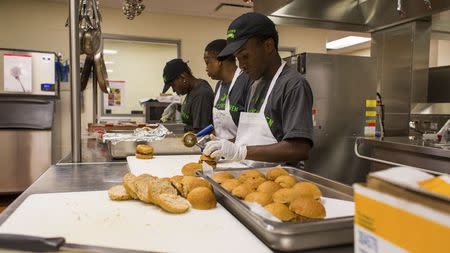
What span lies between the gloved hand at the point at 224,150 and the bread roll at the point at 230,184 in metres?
0.45

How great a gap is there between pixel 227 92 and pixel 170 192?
1888 mm

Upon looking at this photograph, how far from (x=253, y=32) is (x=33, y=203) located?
4.17 feet

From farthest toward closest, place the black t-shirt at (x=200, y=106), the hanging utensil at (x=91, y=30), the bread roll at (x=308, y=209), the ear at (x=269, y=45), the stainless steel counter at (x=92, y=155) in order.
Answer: the black t-shirt at (x=200, y=106), the hanging utensil at (x=91, y=30), the ear at (x=269, y=45), the stainless steel counter at (x=92, y=155), the bread roll at (x=308, y=209)

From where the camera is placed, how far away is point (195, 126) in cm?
332

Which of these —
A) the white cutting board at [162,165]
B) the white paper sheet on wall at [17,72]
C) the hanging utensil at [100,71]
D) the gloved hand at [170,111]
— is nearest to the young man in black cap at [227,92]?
the white cutting board at [162,165]

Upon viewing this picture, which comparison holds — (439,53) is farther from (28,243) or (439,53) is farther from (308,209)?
(28,243)

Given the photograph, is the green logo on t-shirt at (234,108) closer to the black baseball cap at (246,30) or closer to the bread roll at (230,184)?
the black baseball cap at (246,30)

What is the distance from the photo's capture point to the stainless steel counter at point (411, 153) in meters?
2.63

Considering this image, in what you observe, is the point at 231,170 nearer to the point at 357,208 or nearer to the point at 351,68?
the point at 357,208

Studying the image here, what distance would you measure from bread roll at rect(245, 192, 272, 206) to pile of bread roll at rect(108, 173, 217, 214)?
0.36ft

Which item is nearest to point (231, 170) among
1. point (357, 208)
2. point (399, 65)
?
point (357, 208)

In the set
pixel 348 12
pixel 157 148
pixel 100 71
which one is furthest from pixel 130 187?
pixel 348 12

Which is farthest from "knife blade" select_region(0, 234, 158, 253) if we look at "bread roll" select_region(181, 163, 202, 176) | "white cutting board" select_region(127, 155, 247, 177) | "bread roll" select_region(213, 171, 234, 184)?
"white cutting board" select_region(127, 155, 247, 177)

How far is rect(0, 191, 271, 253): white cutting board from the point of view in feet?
2.29
